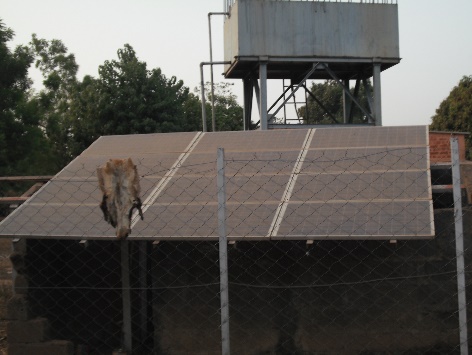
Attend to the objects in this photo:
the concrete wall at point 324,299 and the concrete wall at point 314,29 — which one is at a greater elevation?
the concrete wall at point 314,29

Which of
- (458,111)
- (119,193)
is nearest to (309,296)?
(119,193)

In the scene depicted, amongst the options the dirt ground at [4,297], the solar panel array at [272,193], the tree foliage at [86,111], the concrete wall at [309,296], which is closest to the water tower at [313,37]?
the dirt ground at [4,297]

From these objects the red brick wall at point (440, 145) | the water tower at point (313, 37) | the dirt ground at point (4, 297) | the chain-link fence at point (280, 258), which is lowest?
the dirt ground at point (4, 297)

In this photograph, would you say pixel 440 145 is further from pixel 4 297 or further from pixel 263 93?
pixel 4 297

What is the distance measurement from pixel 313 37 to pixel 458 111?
1905cm

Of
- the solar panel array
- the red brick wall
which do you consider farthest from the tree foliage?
the solar panel array

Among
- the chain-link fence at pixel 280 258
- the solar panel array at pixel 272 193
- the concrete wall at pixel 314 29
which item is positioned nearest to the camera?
the solar panel array at pixel 272 193

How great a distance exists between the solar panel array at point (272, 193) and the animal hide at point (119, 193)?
621 mm

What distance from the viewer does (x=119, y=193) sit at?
4.10m

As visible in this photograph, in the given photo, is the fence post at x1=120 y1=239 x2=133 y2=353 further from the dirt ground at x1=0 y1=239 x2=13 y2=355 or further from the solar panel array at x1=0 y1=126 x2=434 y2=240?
the dirt ground at x1=0 y1=239 x2=13 y2=355

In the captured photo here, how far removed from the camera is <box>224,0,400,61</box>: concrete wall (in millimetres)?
12797

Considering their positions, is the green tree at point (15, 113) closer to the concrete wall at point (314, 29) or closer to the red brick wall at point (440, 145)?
the concrete wall at point (314, 29)

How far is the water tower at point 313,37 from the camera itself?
12.8m

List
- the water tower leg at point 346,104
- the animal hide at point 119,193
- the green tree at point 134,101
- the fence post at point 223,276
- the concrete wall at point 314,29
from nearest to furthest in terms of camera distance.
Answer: the fence post at point 223,276 < the animal hide at point 119,193 < the concrete wall at point 314,29 < the water tower leg at point 346,104 < the green tree at point 134,101
